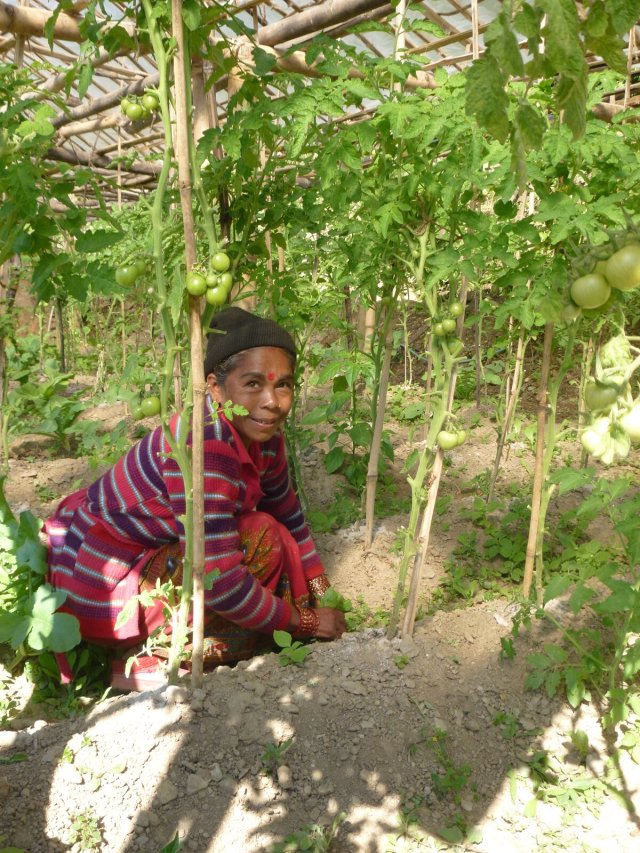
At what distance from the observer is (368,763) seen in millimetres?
1802

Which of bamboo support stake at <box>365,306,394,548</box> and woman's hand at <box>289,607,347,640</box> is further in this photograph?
bamboo support stake at <box>365,306,394,548</box>

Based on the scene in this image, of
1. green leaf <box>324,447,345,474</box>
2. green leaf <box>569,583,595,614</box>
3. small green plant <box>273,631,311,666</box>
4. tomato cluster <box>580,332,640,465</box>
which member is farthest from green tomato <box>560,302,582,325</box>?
green leaf <box>324,447,345,474</box>

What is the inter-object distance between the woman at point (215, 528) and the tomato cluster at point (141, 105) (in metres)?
0.73

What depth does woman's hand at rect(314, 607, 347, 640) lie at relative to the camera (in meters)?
2.44

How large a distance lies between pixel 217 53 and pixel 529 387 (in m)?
4.87

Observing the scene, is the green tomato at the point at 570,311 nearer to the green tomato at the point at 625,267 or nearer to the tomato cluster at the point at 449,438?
the green tomato at the point at 625,267

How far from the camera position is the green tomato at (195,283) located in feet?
5.13

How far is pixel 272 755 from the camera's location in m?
1.76

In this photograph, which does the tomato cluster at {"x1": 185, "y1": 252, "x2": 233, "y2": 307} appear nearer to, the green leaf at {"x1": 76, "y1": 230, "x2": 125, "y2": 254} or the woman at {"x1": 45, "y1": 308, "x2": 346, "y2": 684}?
the green leaf at {"x1": 76, "y1": 230, "x2": 125, "y2": 254}

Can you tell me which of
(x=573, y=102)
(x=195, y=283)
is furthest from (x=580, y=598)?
(x=573, y=102)

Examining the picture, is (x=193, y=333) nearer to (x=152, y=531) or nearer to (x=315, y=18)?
(x=152, y=531)

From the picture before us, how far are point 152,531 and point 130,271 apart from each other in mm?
1036

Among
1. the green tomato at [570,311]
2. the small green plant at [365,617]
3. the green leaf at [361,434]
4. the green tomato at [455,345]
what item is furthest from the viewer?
the green leaf at [361,434]

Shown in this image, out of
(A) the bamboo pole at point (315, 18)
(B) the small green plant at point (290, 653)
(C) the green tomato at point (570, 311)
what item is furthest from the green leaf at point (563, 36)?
(A) the bamboo pole at point (315, 18)
